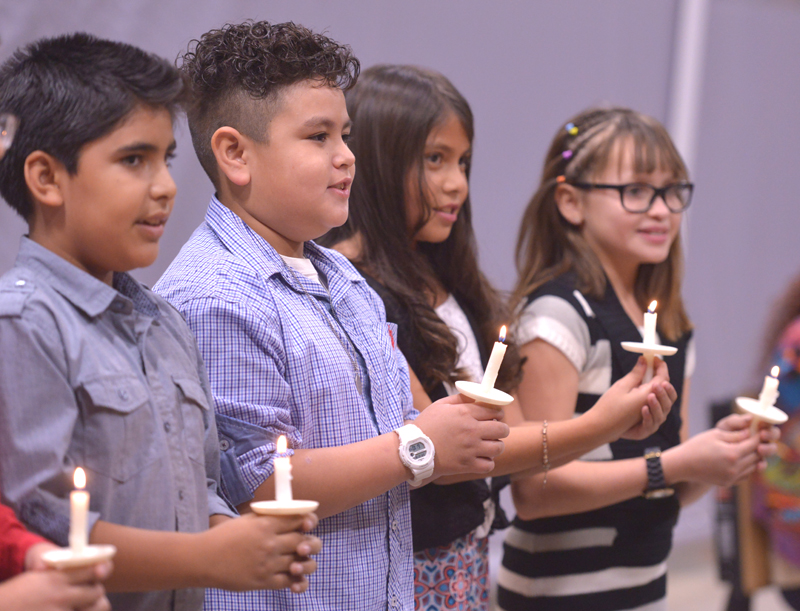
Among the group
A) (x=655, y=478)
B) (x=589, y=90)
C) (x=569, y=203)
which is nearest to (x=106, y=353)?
(x=655, y=478)

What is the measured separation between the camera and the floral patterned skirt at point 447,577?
1.58m

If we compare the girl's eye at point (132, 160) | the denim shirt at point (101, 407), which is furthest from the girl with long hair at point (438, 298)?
the girl's eye at point (132, 160)

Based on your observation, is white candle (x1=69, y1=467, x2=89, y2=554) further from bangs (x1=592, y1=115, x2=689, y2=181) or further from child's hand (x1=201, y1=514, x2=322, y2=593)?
bangs (x1=592, y1=115, x2=689, y2=181)

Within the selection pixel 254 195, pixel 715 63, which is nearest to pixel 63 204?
pixel 254 195

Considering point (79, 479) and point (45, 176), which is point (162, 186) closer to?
point (45, 176)

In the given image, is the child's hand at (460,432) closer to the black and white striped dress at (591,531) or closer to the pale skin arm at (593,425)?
the pale skin arm at (593,425)

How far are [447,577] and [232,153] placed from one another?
3.00 ft

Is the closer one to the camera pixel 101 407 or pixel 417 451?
pixel 101 407

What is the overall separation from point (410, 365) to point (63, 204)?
0.83 metres

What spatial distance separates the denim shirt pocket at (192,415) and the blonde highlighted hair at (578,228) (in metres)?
1.09

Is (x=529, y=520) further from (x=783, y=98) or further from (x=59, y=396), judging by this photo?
(x=783, y=98)

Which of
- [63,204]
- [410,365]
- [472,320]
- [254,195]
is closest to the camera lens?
[63,204]

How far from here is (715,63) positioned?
3814mm

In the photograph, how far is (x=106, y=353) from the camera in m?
0.93
